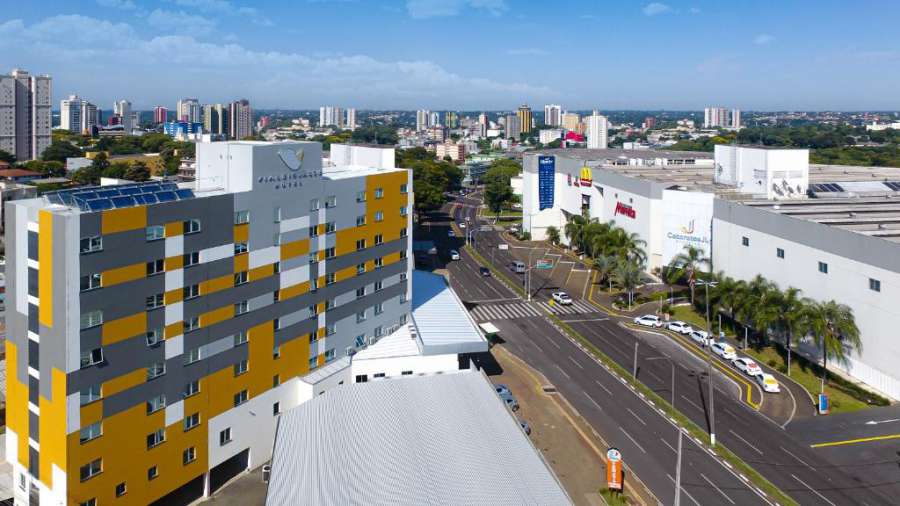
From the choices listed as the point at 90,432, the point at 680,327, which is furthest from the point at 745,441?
the point at 90,432

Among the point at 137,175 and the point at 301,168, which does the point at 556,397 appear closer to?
the point at 301,168

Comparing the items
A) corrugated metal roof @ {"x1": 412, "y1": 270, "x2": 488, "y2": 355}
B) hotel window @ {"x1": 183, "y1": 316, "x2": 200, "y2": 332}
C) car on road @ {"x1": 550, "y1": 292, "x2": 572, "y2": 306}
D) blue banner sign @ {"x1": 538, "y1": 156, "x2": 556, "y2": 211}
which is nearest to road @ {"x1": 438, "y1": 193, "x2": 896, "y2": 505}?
car on road @ {"x1": 550, "y1": 292, "x2": 572, "y2": 306}

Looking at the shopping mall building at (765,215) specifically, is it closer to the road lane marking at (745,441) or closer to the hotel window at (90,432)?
the road lane marking at (745,441)

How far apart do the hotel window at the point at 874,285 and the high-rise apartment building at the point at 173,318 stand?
113ft

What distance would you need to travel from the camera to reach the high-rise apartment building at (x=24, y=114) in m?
177

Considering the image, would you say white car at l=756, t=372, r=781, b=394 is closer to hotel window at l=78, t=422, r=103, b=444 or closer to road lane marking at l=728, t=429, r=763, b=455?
road lane marking at l=728, t=429, r=763, b=455

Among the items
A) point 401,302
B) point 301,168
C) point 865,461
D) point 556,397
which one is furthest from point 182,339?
point 865,461

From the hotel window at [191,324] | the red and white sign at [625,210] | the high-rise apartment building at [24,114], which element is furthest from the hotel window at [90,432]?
the high-rise apartment building at [24,114]

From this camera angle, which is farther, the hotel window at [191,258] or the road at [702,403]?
the road at [702,403]

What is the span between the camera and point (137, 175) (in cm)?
12988

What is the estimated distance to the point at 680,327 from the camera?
61438 mm

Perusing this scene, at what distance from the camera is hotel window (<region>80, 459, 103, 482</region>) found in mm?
28422

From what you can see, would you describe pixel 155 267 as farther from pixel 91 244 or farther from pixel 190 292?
pixel 91 244

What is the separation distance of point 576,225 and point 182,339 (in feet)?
230
